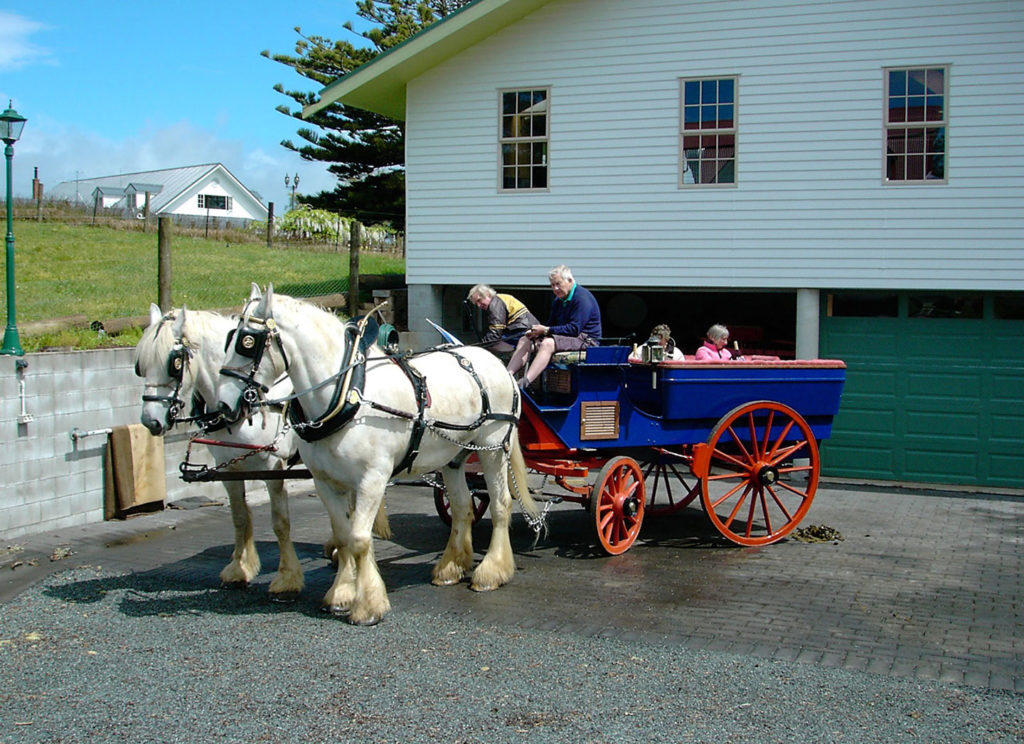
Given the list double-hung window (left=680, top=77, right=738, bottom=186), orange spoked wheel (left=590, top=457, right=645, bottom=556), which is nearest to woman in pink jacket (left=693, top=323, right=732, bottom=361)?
orange spoked wheel (left=590, top=457, right=645, bottom=556)

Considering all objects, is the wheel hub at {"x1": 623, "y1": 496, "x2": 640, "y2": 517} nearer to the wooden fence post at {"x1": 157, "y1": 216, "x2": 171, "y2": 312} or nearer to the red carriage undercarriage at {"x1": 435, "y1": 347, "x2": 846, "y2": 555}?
the red carriage undercarriage at {"x1": 435, "y1": 347, "x2": 846, "y2": 555}

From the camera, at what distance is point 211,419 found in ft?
23.7

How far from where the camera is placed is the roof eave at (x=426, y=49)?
46.4 ft

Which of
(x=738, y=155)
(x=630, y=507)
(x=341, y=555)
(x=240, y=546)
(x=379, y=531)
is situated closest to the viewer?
(x=341, y=555)

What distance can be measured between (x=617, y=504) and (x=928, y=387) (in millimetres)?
6946

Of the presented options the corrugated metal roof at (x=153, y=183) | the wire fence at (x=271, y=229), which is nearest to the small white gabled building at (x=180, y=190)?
the corrugated metal roof at (x=153, y=183)

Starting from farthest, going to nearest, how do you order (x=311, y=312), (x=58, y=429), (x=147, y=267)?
(x=147, y=267), (x=58, y=429), (x=311, y=312)

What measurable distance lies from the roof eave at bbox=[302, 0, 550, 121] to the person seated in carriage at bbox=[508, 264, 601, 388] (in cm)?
661

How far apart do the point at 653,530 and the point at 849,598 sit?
2781mm

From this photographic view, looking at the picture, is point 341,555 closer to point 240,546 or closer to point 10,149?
point 240,546

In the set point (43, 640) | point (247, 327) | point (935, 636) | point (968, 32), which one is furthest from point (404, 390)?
point (968, 32)

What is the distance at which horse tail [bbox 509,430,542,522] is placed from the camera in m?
8.25

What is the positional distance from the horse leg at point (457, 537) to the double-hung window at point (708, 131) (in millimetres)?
7542

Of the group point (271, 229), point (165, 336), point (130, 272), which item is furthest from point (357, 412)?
point (271, 229)
